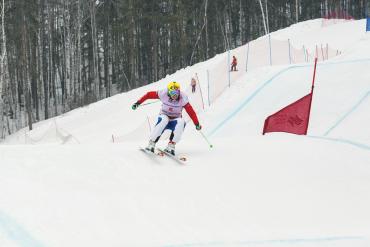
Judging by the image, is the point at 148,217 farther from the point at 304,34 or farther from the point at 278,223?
the point at 304,34

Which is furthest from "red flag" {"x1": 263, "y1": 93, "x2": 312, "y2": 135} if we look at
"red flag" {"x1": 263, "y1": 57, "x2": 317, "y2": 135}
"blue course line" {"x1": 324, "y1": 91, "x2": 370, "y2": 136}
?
"blue course line" {"x1": 324, "y1": 91, "x2": 370, "y2": 136}

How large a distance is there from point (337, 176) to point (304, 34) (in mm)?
24580

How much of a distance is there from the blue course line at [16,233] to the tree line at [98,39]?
27.1 meters

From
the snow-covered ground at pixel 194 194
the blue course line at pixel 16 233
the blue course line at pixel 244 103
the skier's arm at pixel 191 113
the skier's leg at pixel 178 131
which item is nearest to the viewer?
the blue course line at pixel 16 233

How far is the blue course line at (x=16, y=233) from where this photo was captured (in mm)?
4939

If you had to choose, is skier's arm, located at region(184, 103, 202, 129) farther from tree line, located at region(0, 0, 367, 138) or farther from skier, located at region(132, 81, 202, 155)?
tree line, located at region(0, 0, 367, 138)

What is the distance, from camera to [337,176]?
28.7 feet

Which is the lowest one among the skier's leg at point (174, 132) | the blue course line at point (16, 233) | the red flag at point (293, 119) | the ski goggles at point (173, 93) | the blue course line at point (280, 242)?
the blue course line at point (280, 242)

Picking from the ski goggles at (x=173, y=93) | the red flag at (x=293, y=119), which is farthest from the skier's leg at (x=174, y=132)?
the red flag at (x=293, y=119)

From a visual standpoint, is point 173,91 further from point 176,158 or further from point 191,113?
point 176,158

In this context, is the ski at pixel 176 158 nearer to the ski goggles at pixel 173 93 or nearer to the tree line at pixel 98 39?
the ski goggles at pixel 173 93

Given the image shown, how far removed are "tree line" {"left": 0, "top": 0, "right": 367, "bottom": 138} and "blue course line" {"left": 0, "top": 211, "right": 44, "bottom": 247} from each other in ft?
88.8

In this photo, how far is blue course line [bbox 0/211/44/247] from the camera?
194 inches

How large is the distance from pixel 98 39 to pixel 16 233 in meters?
36.6
